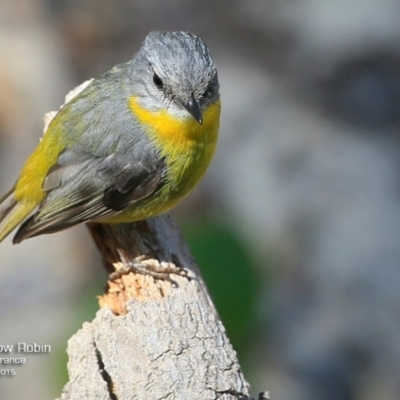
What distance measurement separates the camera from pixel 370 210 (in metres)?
7.38

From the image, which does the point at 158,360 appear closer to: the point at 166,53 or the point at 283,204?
the point at 166,53

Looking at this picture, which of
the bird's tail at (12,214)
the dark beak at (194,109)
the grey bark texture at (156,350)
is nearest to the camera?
the grey bark texture at (156,350)

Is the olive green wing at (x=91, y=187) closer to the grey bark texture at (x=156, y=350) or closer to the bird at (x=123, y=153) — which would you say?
the bird at (x=123, y=153)

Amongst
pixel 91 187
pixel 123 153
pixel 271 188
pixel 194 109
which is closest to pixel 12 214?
pixel 91 187

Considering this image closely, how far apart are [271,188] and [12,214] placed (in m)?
2.89

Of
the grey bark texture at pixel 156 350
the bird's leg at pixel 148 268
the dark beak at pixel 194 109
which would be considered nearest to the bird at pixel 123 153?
the dark beak at pixel 194 109

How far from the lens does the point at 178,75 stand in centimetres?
458

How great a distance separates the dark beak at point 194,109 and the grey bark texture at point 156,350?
0.83m

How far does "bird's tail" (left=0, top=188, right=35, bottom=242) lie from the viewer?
5133 mm

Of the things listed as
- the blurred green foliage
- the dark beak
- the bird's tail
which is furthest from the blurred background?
the dark beak

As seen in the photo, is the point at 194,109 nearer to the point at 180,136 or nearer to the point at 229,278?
the point at 180,136

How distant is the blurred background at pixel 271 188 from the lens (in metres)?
6.61

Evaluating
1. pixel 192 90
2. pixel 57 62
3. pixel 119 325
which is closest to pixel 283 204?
pixel 57 62

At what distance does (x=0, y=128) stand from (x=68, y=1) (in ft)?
4.78
